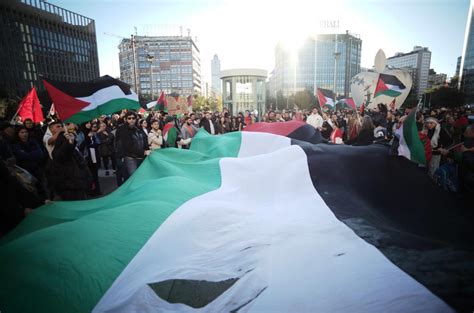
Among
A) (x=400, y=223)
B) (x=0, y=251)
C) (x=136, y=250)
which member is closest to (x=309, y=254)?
(x=400, y=223)

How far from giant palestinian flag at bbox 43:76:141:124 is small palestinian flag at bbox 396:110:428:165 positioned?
463 centimetres

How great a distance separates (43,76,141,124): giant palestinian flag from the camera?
163 inches

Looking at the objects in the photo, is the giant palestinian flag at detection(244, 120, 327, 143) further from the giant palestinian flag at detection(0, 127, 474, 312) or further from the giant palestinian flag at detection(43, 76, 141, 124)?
the giant palestinian flag at detection(43, 76, 141, 124)

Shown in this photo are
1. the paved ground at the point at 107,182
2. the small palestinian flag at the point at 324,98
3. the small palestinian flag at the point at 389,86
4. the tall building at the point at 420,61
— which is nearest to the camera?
the paved ground at the point at 107,182

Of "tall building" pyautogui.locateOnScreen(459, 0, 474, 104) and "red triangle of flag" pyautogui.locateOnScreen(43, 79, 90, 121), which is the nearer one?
"red triangle of flag" pyautogui.locateOnScreen(43, 79, 90, 121)

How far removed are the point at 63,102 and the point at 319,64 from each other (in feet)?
369

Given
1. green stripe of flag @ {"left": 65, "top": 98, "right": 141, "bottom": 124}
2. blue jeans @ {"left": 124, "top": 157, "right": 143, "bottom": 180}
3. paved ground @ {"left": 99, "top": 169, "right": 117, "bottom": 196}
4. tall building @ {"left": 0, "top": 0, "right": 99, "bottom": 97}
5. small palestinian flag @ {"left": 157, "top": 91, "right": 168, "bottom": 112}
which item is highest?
tall building @ {"left": 0, "top": 0, "right": 99, "bottom": 97}

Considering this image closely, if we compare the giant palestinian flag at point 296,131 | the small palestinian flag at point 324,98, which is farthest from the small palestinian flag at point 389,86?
the giant palestinian flag at point 296,131

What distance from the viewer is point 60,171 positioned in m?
3.96

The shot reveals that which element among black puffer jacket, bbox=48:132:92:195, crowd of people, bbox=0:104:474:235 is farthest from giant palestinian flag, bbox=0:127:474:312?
black puffer jacket, bbox=48:132:92:195

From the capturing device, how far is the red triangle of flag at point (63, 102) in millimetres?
4077

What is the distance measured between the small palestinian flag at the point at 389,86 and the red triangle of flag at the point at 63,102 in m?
8.96

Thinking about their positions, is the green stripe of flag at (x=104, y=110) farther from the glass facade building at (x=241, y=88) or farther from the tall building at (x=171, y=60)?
the tall building at (x=171, y=60)

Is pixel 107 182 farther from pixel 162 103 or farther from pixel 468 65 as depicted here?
pixel 468 65
